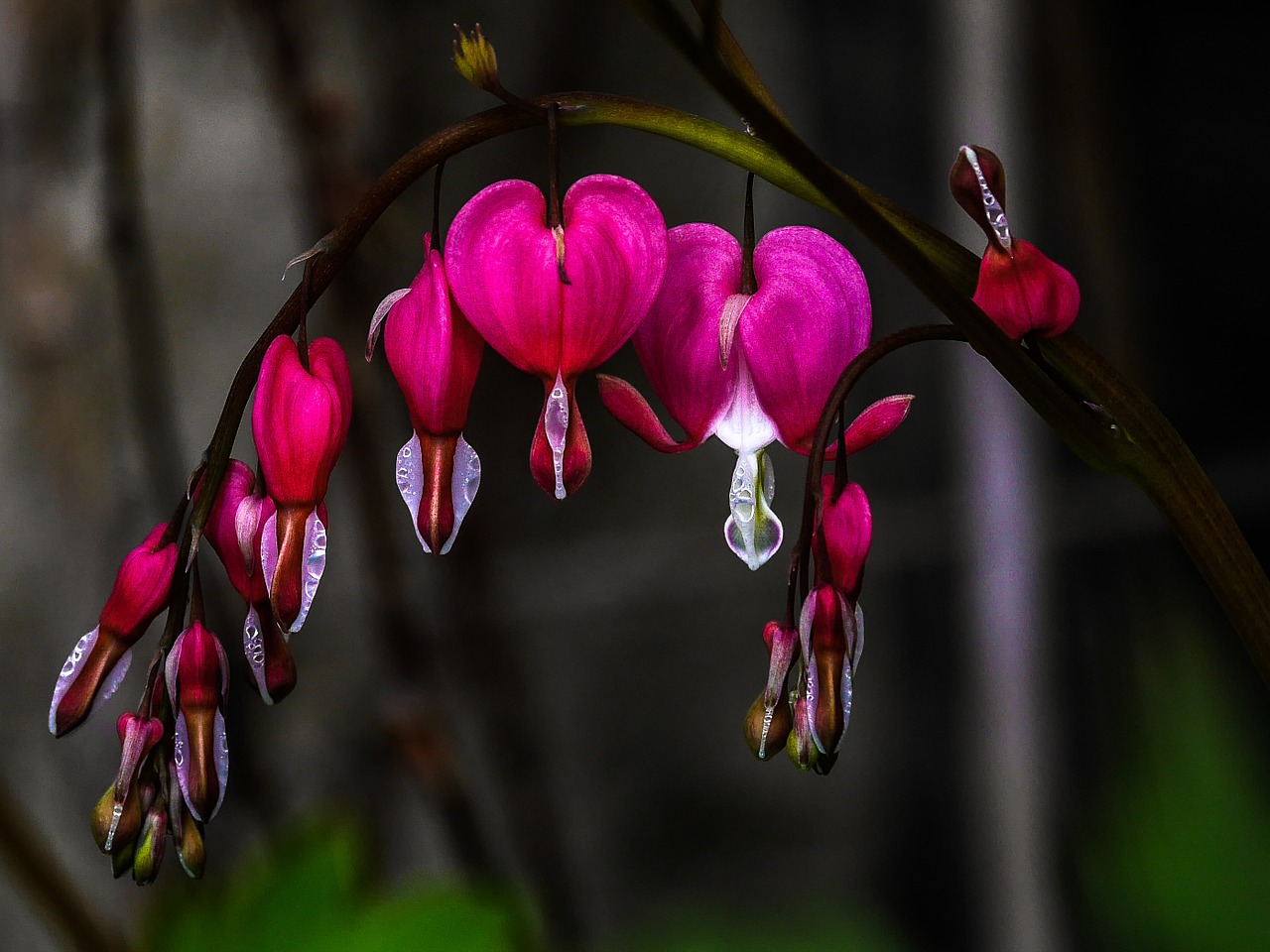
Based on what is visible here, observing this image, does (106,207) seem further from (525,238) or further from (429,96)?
(525,238)

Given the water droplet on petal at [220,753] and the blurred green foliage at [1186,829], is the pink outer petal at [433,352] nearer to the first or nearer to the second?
the water droplet on petal at [220,753]

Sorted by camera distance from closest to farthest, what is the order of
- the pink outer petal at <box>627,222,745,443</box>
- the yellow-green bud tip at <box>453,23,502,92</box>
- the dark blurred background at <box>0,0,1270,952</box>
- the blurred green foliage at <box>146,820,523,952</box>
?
the yellow-green bud tip at <box>453,23,502,92</box> → the pink outer petal at <box>627,222,745,443</box> → the blurred green foliage at <box>146,820,523,952</box> → the dark blurred background at <box>0,0,1270,952</box>

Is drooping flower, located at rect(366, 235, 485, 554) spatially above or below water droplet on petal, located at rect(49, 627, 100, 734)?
above

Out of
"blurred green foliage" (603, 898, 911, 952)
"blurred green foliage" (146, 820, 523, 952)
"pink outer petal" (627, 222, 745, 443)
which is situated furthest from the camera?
"blurred green foliage" (603, 898, 911, 952)

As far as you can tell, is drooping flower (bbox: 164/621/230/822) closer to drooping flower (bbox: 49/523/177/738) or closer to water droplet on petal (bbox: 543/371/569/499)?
drooping flower (bbox: 49/523/177/738)

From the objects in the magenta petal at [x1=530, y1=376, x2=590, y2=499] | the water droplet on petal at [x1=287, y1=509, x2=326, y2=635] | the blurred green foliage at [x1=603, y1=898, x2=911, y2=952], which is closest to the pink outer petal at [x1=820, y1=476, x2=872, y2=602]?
the magenta petal at [x1=530, y1=376, x2=590, y2=499]

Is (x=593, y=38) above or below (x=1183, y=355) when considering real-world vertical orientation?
above

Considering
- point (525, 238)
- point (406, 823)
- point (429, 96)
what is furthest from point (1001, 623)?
point (525, 238)

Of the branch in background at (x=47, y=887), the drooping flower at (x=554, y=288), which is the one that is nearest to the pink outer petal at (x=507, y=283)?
the drooping flower at (x=554, y=288)
